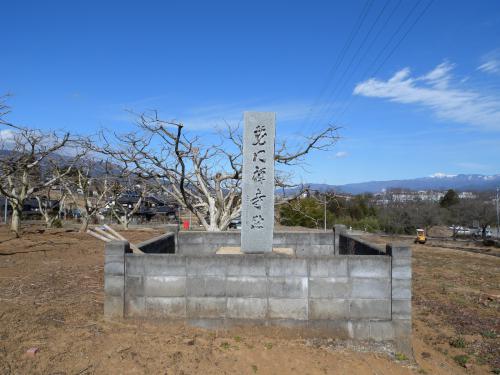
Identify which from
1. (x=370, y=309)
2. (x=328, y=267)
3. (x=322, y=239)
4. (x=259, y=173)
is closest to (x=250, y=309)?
(x=328, y=267)

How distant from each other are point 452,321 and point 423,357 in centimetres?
205

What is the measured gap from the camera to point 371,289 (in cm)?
570

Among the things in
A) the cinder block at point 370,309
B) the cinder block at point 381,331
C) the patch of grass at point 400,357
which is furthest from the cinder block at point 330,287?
the patch of grass at point 400,357

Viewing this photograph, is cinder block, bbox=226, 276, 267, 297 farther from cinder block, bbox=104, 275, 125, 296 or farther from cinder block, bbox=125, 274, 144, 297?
cinder block, bbox=104, 275, 125, 296

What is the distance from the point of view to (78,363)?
443 centimetres

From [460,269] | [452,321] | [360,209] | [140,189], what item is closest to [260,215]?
[452,321]

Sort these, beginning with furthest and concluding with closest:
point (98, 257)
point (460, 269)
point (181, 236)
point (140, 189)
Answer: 1. point (140, 189)
2. point (460, 269)
3. point (98, 257)
4. point (181, 236)

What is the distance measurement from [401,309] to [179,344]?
302 cm

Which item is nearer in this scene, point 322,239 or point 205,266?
point 205,266

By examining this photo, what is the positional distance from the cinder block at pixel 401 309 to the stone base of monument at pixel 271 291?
0.01 meters

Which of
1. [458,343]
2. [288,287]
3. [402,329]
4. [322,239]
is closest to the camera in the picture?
[402,329]

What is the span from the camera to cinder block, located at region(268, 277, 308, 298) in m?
5.72

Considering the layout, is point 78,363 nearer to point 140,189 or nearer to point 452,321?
point 452,321

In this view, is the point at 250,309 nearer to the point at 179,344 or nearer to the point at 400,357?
the point at 179,344
